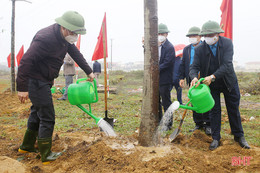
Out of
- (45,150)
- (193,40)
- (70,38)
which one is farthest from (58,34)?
(193,40)

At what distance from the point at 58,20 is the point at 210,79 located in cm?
212

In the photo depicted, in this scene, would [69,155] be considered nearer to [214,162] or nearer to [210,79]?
[214,162]

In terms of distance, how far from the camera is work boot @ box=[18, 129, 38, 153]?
311 centimetres

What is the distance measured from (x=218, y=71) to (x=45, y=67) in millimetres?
2306

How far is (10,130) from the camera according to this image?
430 centimetres

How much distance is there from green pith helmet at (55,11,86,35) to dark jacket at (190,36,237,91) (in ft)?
5.92

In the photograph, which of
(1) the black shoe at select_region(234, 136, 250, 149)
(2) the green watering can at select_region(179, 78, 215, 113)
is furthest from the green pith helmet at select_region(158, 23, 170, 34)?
(1) the black shoe at select_region(234, 136, 250, 149)

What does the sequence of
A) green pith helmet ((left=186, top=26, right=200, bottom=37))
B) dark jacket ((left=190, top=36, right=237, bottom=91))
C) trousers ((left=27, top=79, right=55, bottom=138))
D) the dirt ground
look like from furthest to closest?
green pith helmet ((left=186, top=26, right=200, bottom=37)) → dark jacket ((left=190, top=36, right=237, bottom=91)) → trousers ((left=27, top=79, right=55, bottom=138)) → the dirt ground

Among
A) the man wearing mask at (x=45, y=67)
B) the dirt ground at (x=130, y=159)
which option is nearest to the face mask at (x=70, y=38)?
the man wearing mask at (x=45, y=67)

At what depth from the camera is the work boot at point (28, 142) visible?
3105 millimetres

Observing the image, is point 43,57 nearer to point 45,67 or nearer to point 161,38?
point 45,67

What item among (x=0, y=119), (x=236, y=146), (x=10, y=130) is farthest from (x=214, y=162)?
(x=0, y=119)

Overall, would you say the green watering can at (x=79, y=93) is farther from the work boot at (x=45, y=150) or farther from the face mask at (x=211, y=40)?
the face mask at (x=211, y=40)

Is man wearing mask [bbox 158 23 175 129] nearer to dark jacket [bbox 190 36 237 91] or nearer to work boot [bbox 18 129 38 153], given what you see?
dark jacket [bbox 190 36 237 91]
